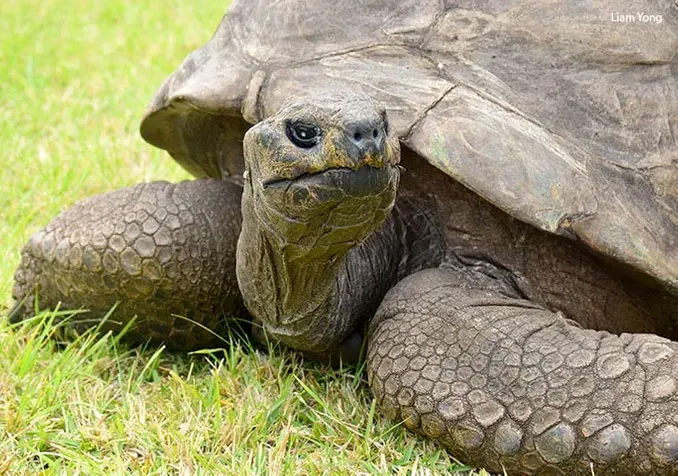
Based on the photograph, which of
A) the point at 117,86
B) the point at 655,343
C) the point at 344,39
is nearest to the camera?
the point at 655,343

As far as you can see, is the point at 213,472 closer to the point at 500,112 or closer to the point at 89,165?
the point at 500,112

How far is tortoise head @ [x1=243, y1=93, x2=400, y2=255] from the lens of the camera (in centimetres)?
223

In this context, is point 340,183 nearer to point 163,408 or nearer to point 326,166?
point 326,166

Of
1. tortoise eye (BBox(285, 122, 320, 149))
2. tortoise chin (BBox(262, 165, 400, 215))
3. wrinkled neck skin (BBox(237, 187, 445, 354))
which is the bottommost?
wrinkled neck skin (BBox(237, 187, 445, 354))

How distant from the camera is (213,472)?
8.56 feet

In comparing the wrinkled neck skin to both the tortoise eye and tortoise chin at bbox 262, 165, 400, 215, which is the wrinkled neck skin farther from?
the tortoise eye

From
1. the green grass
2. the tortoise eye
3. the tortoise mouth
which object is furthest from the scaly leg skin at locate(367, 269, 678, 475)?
the tortoise eye

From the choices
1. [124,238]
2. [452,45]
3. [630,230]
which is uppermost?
[452,45]

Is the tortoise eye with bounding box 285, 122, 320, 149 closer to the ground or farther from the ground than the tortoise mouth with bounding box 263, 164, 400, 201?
farther from the ground

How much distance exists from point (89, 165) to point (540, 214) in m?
2.86

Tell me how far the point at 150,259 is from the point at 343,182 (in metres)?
1.13

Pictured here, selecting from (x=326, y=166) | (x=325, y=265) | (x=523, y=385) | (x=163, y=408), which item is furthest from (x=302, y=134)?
(x=163, y=408)

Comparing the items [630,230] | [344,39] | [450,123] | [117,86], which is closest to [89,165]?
[117,86]

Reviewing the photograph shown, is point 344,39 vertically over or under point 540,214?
over
